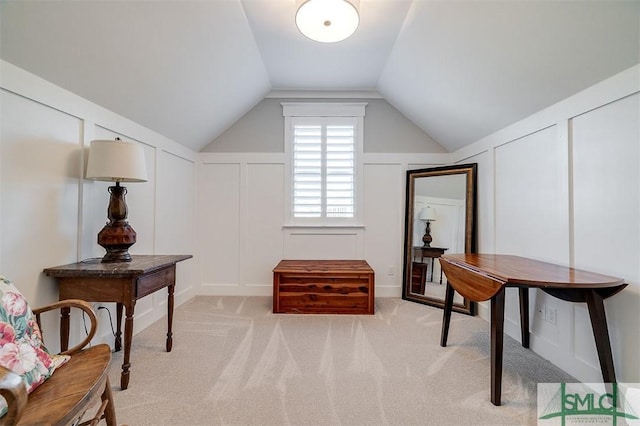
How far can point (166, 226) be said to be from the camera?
2.88 m

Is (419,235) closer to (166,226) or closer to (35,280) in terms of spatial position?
(166,226)

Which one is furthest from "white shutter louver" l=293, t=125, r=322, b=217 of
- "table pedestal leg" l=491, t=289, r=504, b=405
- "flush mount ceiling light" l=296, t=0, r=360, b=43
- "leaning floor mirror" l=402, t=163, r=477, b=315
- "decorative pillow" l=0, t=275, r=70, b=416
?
"decorative pillow" l=0, t=275, r=70, b=416

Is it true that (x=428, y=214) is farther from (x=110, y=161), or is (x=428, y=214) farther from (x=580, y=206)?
(x=110, y=161)

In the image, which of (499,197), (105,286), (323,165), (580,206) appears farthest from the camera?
(323,165)

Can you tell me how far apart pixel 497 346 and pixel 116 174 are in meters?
2.48

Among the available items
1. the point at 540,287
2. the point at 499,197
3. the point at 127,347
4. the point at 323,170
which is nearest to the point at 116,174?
the point at 127,347

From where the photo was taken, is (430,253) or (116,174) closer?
(116,174)

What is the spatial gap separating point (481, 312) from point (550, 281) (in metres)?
1.63

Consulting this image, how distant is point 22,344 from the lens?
1072 mm

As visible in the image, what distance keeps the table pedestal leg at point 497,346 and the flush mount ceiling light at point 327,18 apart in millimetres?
1905

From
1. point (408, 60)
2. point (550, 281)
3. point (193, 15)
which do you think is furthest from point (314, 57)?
point (550, 281)

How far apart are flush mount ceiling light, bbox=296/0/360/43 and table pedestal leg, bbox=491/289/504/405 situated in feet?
6.25

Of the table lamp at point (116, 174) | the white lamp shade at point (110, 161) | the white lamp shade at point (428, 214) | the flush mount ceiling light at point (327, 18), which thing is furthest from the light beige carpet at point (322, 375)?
the flush mount ceiling light at point (327, 18)

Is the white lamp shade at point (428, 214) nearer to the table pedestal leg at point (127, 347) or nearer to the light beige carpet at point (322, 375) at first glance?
the light beige carpet at point (322, 375)
